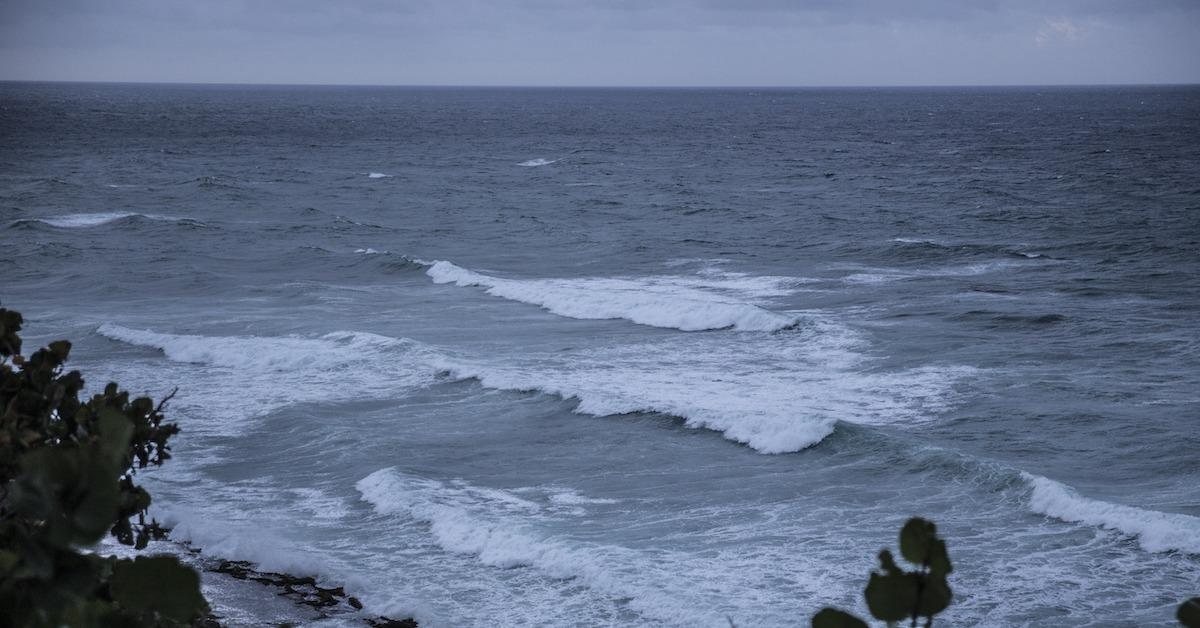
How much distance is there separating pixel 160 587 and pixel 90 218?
46.8 metres

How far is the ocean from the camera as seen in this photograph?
1252 cm

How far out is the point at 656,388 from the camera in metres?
20.4

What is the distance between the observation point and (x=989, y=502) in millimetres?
14688

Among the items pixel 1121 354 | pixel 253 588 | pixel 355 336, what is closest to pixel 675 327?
pixel 355 336

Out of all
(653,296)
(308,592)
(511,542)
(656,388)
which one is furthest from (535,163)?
(308,592)

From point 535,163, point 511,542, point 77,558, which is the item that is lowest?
point 511,542

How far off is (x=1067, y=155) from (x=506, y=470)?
229 feet

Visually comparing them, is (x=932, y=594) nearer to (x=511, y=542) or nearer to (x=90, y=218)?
(x=511, y=542)

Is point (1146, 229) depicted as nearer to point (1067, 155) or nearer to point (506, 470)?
point (506, 470)

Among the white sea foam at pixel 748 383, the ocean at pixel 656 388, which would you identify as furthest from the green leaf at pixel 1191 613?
the white sea foam at pixel 748 383

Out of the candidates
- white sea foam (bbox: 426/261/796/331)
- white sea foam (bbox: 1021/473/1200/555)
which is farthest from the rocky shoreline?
white sea foam (bbox: 426/261/796/331)

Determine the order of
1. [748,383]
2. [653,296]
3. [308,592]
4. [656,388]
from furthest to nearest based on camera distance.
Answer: [653,296]
[748,383]
[656,388]
[308,592]

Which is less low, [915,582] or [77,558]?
[77,558]

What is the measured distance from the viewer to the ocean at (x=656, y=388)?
12.5m
